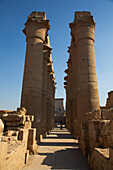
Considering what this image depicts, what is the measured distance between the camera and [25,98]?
11.3 meters

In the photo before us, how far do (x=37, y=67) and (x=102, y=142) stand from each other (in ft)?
28.8

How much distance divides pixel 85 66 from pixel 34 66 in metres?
4.70

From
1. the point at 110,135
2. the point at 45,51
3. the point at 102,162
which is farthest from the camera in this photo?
the point at 45,51

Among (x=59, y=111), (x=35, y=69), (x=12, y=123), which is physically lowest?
(x=12, y=123)

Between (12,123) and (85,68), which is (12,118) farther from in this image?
(85,68)

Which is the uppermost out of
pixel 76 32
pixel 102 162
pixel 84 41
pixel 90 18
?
pixel 90 18

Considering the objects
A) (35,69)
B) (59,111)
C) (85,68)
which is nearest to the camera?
(85,68)

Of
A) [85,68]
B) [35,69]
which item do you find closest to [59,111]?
[35,69]

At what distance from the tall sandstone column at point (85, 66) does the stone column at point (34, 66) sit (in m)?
3.43

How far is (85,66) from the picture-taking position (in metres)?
11.9

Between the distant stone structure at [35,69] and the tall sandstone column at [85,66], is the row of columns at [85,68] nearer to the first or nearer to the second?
the tall sandstone column at [85,66]

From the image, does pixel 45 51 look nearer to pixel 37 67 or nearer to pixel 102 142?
pixel 37 67

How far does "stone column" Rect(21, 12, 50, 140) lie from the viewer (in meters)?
11.1

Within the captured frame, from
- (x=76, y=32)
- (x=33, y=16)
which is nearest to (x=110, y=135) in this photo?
(x=76, y=32)
